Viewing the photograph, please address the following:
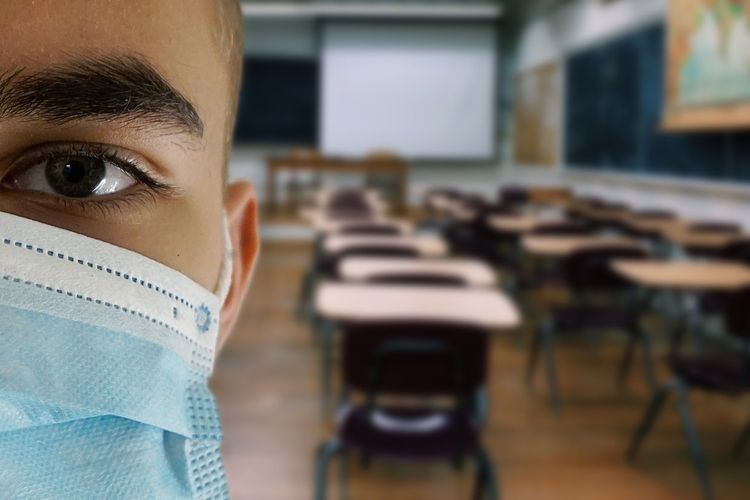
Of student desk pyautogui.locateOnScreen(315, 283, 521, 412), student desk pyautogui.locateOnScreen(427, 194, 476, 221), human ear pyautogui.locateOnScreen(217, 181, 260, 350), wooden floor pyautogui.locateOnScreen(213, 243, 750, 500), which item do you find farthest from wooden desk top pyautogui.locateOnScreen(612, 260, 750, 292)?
student desk pyautogui.locateOnScreen(427, 194, 476, 221)

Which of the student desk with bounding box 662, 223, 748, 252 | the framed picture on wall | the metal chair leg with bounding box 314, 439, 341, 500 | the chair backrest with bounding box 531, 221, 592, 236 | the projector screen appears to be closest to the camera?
the metal chair leg with bounding box 314, 439, 341, 500

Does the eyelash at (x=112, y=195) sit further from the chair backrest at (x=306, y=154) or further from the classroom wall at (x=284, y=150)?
the classroom wall at (x=284, y=150)

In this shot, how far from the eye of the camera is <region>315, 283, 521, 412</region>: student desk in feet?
7.77

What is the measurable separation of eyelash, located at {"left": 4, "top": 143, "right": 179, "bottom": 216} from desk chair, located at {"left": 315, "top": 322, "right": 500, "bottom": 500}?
1.74 metres

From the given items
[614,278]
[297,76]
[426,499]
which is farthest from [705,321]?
[297,76]

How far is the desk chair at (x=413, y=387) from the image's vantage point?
2373mm

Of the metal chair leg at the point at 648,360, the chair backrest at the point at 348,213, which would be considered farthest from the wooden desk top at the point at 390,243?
the chair backrest at the point at 348,213

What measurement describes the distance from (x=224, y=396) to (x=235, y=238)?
10.5 ft

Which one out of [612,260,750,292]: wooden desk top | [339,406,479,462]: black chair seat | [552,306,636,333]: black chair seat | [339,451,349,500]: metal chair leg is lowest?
[339,451,349,500]: metal chair leg

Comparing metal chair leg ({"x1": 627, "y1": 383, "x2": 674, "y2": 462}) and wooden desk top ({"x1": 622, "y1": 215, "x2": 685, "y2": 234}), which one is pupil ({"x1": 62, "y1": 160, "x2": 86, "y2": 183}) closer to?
metal chair leg ({"x1": 627, "y1": 383, "x2": 674, "y2": 462})

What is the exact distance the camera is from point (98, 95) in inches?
25.3

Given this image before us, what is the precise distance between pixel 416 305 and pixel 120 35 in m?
1.97

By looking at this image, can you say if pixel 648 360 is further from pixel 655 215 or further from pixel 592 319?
pixel 655 215

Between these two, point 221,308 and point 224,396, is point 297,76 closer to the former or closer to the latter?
point 224,396
